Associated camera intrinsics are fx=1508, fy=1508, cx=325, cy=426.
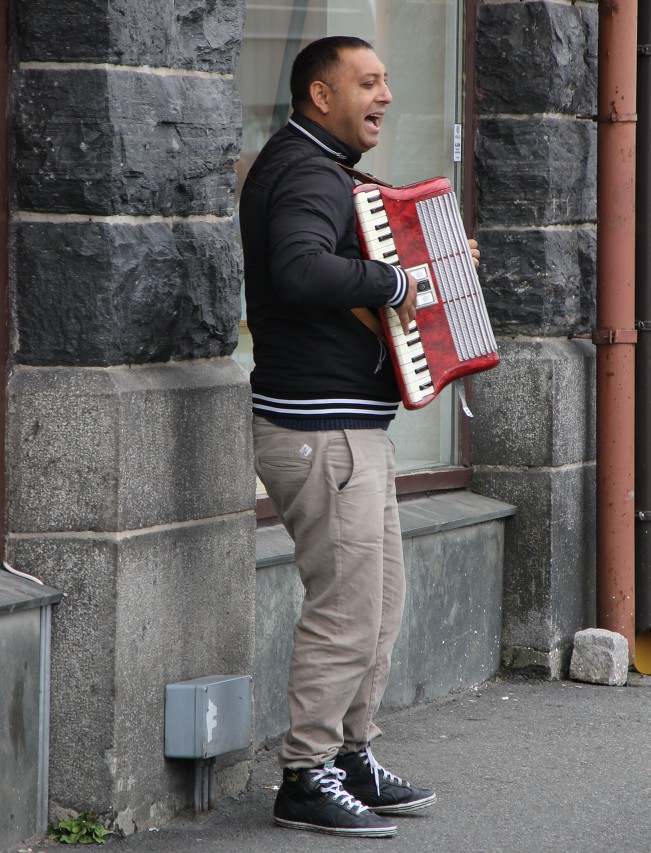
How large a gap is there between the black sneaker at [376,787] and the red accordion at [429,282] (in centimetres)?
104

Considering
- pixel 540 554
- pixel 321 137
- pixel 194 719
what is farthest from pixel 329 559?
pixel 540 554

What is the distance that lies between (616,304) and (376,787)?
8.37 ft

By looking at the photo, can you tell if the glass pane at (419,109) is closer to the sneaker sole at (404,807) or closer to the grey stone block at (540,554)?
the grey stone block at (540,554)

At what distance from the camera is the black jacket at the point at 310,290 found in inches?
144

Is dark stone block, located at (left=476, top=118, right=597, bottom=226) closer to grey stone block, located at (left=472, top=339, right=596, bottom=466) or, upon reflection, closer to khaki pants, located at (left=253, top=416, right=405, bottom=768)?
grey stone block, located at (left=472, top=339, right=596, bottom=466)

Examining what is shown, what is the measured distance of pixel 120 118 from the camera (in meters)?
3.71

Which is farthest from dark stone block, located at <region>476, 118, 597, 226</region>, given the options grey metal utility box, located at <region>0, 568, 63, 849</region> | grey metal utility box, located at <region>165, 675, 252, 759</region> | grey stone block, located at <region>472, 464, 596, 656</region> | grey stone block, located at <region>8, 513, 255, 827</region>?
grey metal utility box, located at <region>0, 568, 63, 849</region>

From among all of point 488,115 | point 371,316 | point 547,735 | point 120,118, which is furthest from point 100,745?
point 488,115

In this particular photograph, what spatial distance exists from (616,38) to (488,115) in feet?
1.88

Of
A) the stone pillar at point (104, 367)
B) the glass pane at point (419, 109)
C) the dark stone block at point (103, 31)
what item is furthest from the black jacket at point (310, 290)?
the glass pane at point (419, 109)

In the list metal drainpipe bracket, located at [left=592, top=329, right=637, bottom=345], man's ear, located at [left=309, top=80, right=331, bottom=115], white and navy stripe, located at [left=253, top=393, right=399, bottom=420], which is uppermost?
man's ear, located at [left=309, top=80, right=331, bottom=115]

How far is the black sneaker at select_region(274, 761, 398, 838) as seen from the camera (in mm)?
3967

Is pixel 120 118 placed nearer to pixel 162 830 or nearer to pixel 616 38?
pixel 162 830

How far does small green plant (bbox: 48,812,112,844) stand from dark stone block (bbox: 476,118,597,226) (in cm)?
312
